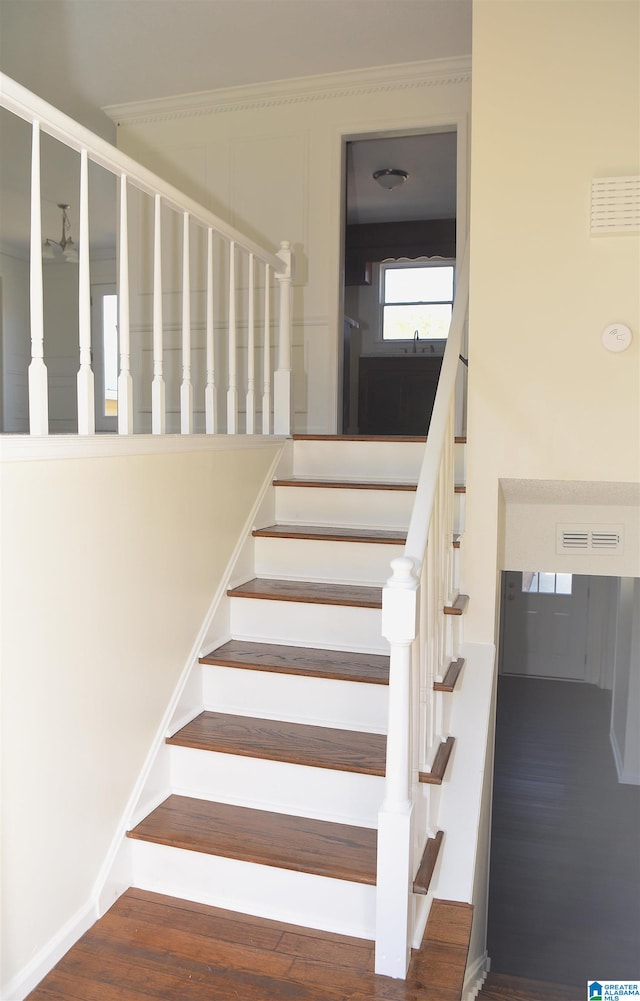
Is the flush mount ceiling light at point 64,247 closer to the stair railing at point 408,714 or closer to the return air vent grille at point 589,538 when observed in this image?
the return air vent grille at point 589,538

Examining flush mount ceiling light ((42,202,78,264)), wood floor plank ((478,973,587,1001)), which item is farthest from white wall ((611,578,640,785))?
flush mount ceiling light ((42,202,78,264))

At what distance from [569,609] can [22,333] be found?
22.3ft

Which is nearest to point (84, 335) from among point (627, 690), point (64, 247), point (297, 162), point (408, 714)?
point (408, 714)

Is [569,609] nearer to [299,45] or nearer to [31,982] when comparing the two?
[299,45]

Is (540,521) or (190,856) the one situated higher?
(540,521)

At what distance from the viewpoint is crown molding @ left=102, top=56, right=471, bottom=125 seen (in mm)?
4188

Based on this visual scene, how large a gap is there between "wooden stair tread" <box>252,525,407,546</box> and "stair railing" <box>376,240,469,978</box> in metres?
0.71

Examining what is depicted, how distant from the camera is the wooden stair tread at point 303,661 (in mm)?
2492

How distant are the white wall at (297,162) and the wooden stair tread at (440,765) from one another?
2.63 metres

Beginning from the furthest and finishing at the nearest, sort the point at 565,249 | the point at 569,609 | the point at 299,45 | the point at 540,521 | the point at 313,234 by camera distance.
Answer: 1. the point at 569,609
2. the point at 313,234
3. the point at 299,45
4. the point at 540,521
5. the point at 565,249

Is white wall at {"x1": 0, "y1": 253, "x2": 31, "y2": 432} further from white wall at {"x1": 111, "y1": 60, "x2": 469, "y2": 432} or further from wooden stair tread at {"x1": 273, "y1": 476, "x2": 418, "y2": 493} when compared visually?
wooden stair tread at {"x1": 273, "y1": 476, "x2": 418, "y2": 493}

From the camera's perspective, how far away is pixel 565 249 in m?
2.74

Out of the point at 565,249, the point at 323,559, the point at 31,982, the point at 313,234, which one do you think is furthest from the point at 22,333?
Result: the point at 31,982

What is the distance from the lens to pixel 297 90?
4.48 metres
